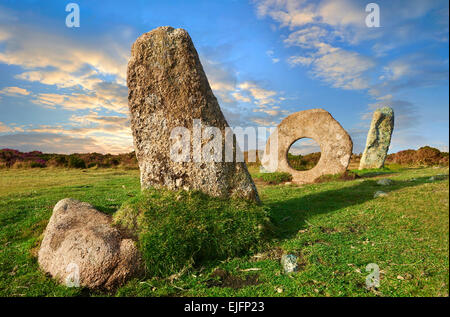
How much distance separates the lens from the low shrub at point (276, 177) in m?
14.0

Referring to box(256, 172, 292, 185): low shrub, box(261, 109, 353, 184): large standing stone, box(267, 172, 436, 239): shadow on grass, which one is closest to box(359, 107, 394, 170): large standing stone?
box(261, 109, 353, 184): large standing stone

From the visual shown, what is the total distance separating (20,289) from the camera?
13.6 feet

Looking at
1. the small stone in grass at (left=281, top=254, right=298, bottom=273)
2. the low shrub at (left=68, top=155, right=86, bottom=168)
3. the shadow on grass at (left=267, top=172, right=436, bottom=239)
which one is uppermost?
the low shrub at (left=68, top=155, right=86, bottom=168)

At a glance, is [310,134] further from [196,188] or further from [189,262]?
[189,262]

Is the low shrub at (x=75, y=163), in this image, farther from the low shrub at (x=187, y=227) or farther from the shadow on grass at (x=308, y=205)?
the low shrub at (x=187, y=227)

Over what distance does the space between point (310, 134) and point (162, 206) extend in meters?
11.0

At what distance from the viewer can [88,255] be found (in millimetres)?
4359

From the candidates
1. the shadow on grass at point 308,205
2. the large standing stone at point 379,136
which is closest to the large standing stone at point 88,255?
the shadow on grass at point 308,205

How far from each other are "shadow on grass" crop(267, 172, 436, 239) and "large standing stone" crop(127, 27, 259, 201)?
1097 mm

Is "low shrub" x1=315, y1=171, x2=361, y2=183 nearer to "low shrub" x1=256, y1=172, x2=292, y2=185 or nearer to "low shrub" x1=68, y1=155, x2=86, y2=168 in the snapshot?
"low shrub" x1=256, y1=172, x2=292, y2=185

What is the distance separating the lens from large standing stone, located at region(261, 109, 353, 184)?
45.1ft

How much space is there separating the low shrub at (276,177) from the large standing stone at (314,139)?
31 cm

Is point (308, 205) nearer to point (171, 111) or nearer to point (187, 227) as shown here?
point (187, 227)
